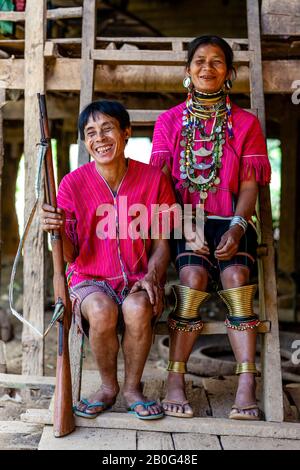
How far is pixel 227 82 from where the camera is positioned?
11.3ft

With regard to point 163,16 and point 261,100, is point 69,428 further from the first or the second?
point 163,16

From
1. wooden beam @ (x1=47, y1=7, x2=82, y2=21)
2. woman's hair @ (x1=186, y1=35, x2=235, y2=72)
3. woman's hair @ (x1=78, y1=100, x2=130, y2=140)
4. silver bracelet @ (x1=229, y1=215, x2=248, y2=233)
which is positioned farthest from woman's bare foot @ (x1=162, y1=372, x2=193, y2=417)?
wooden beam @ (x1=47, y1=7, x2=82, y2=21)

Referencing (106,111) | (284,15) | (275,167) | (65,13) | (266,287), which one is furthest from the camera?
(275,167)

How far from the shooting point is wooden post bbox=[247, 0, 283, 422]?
3145 mm

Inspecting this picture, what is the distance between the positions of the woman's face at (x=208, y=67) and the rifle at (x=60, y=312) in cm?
87

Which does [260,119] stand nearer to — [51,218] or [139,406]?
[51,218]

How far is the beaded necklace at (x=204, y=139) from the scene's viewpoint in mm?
3424

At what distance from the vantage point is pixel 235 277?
124 inches

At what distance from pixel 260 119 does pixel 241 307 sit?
128 centimetres

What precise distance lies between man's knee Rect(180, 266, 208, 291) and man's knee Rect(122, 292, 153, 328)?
0.91 feet

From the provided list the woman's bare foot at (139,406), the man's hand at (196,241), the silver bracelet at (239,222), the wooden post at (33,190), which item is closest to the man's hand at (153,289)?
the man's hand at (196,241)

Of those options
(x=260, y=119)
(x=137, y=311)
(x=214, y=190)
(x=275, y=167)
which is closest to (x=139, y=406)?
(x=137, y=311)
